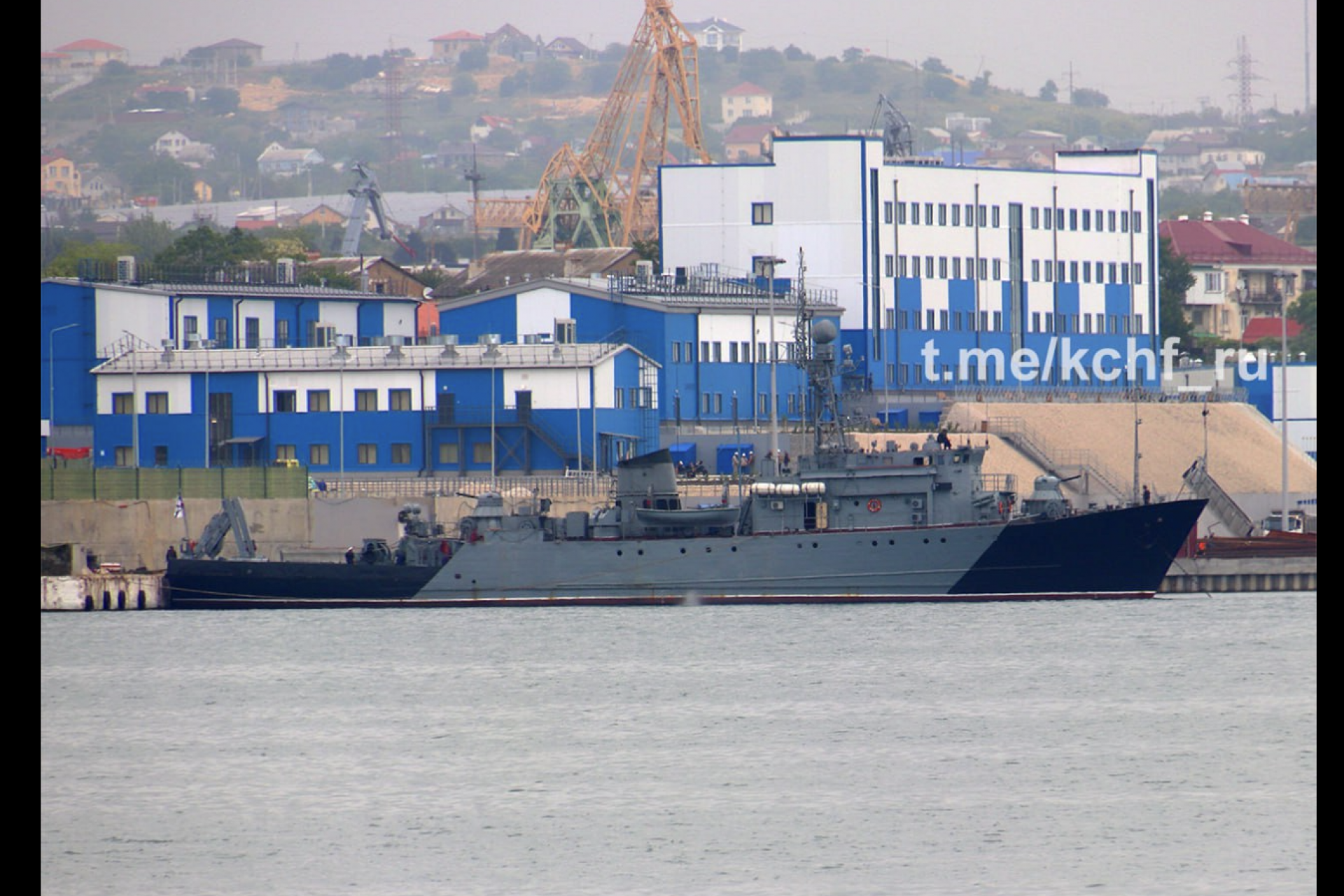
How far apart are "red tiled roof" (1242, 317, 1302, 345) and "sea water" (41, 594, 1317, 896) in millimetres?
77949

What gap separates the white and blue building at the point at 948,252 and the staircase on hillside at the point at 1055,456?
7.80 meters

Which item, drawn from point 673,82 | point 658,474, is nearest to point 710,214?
point 658,474

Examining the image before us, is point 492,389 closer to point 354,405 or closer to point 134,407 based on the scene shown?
point 354,405

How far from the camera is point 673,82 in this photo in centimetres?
15050

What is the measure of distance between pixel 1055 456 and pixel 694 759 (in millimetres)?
49836

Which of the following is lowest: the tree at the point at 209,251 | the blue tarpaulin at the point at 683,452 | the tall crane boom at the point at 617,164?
the blue tarpaulin at the point at 683,452

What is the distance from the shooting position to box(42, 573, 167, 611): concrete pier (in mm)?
60719

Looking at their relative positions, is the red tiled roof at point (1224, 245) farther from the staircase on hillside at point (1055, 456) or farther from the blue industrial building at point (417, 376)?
the blue industrial building at point (417, 376)

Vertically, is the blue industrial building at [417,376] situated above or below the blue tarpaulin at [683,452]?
above

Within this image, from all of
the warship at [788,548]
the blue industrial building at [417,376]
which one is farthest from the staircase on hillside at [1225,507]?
the blue industrial building at [417,376]

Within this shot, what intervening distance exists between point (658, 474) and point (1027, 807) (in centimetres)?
2996

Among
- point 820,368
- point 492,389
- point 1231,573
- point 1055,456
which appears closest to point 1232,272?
point 1055,456

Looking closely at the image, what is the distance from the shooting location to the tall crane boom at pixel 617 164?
476 feet

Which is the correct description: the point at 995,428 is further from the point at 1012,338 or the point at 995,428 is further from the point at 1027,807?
the point at 1027,807
